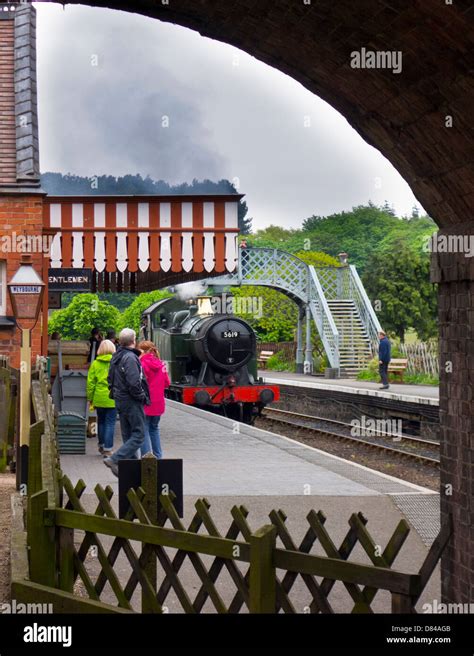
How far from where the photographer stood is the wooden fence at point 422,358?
1331 inches

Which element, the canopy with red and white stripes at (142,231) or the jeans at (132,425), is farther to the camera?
the canopy with red and white stripes at (142,231)

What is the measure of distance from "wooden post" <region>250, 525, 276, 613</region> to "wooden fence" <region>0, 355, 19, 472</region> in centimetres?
850

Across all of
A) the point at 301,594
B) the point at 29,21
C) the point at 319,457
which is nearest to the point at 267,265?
the point at 29,21

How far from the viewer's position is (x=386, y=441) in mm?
21594

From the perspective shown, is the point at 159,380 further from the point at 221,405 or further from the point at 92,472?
the point at 221,405

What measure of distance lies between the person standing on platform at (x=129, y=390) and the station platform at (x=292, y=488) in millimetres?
482

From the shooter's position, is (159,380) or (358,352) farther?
(358,352)

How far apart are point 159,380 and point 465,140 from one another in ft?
24.9

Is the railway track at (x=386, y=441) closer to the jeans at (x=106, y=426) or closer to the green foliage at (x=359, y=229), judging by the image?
the jeans at (x=106, y=426)

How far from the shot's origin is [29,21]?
58.9ft

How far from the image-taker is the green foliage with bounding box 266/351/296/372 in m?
49.0

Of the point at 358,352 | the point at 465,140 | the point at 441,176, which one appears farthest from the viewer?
the point at 358,352

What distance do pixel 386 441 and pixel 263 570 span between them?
17.0 meters

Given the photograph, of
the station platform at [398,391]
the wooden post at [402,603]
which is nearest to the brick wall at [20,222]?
the station platform at [398,391]
